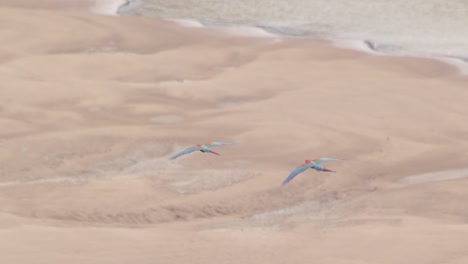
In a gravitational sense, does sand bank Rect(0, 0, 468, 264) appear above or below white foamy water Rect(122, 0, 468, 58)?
above

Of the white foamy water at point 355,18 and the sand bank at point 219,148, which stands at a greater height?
the sand bank at point 219,148

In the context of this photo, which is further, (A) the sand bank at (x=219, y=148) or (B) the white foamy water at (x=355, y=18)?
(B) the white foamy water at (x=355, y=18)

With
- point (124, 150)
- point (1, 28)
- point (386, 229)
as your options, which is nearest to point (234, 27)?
point (1, 28)

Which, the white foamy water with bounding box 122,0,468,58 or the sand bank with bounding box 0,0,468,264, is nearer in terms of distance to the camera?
the sand bank with bounding box 0,0,468,264

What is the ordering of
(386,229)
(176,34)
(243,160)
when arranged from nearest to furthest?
1. (386,229)
2. (243,160)
3. (176,34)

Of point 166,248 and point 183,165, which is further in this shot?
point 183,165

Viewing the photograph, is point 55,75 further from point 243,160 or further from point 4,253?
point 4,253

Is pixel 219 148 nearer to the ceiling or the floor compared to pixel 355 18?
nearer to the ceiling

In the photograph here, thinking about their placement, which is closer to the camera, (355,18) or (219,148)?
(219,148)
